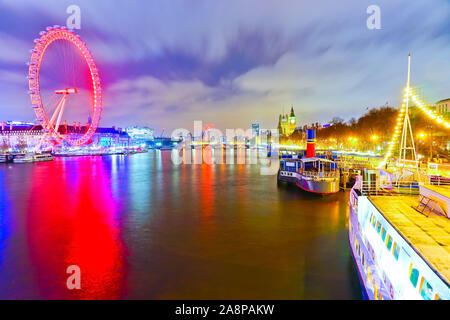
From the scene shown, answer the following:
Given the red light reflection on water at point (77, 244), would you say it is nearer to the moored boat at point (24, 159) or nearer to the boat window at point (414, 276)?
the boat window at point (414, 276)

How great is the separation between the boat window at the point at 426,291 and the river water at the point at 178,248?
5.38 metres

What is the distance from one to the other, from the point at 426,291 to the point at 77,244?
1899 centimetres

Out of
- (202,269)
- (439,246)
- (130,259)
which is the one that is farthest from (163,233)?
(439,246)

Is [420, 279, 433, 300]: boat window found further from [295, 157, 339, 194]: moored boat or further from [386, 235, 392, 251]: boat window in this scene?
[295, 157, 339, 194]: moored boat

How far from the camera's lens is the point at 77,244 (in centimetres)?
1761

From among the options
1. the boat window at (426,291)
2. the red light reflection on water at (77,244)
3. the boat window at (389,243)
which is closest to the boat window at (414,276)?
the boat window at (426,291)

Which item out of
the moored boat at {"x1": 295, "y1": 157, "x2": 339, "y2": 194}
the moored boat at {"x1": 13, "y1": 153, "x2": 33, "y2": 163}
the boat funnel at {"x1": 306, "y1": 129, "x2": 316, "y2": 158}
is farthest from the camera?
the moored boat at {"x1": 13, "y1": 153, "x2": 33, "y2": 163}

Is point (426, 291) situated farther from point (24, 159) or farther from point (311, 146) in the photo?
point (24, 159)

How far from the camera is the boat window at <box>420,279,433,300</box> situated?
6215mm

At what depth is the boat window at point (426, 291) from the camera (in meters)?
6.22

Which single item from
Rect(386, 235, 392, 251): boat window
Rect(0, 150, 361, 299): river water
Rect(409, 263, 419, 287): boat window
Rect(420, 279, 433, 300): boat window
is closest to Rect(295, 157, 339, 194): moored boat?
Rect(0, 150, 361, 299): river water

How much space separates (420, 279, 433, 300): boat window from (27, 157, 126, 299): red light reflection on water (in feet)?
38.0

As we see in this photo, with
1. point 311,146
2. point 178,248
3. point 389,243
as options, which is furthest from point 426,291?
point 311,146
